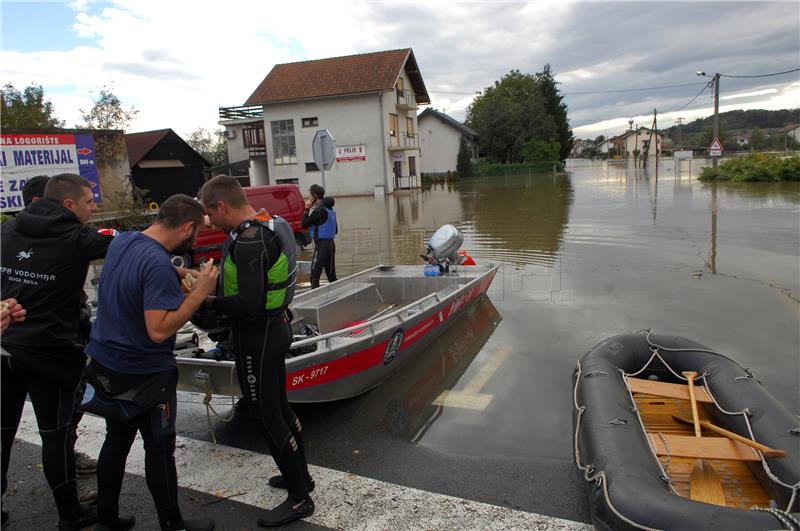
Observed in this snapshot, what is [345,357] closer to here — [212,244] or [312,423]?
[312,423]

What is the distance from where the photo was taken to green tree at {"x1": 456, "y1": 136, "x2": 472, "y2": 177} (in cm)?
5078

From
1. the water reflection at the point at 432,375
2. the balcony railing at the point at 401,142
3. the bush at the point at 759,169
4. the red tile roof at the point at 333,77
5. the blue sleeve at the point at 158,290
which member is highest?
the red tile roof at the point at 333,77

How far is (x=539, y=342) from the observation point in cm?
642

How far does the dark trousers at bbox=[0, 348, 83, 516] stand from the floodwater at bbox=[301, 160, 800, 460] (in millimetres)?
2104

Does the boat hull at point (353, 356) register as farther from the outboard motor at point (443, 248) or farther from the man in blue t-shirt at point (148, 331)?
the man in blue t-shirt at point (148, 331)

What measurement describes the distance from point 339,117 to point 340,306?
100 feet

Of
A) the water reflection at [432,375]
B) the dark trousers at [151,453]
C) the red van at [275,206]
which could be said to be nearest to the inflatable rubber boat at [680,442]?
the water reflection at [432,375]

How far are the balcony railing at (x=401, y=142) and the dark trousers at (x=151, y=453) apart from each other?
33221 millimetres

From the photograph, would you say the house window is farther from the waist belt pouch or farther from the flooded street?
the waist belt pouch

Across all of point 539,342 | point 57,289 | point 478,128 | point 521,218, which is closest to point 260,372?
point 57,289

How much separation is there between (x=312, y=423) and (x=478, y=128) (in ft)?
187

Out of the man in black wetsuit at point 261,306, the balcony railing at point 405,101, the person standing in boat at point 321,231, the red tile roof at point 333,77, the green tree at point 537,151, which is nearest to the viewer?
the man in black wetsuit at point 261,306

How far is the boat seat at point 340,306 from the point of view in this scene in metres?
5.93

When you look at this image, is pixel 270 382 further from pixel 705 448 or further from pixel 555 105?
pixel 555 105
